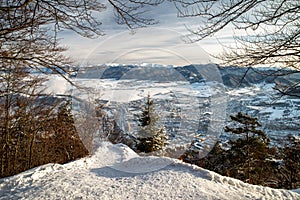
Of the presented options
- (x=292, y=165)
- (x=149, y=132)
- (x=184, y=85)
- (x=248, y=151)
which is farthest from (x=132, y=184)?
(x=292, y=165)

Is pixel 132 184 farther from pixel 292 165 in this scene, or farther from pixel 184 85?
pixel 292 165

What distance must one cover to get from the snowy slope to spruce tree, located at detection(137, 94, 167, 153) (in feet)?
27.5

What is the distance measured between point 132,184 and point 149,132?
982cm

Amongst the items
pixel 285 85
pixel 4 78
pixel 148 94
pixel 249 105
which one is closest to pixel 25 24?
pixel 4 78

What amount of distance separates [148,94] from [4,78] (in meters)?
9.82

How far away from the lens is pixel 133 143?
17.2 metres

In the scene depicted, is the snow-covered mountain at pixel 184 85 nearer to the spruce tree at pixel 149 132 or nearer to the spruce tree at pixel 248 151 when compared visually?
the spruce tree at pixel 149 132

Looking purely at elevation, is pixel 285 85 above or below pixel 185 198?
above

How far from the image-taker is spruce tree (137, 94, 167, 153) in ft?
47.9

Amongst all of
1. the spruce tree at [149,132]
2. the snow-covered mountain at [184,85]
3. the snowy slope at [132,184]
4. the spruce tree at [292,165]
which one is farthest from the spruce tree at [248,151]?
the snowy slope at [132,184]

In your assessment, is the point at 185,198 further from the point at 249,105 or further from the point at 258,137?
the point at 249,105

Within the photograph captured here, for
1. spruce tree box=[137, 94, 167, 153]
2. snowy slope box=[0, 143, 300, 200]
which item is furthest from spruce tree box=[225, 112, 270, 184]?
snowy slope box=[0, 143, 300, 200]

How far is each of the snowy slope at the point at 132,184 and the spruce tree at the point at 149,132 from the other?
8.39m

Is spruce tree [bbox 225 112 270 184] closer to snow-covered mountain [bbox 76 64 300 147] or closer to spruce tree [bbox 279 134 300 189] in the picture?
spruce tree [bbox 279 134 300 189]
